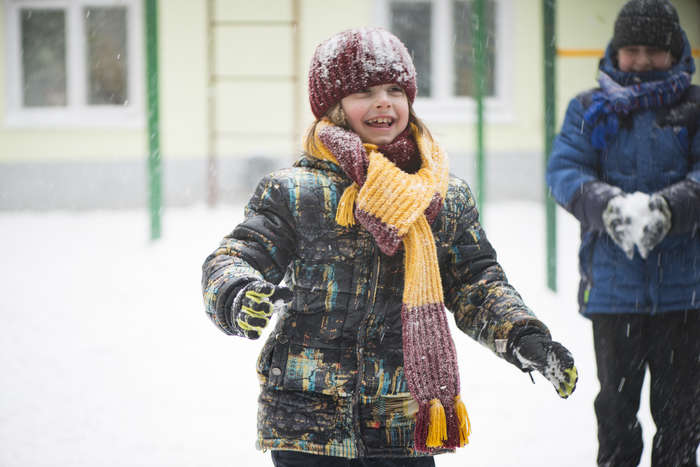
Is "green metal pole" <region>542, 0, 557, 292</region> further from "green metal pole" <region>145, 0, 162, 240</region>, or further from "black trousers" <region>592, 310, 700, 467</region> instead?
"green metal pole" <region>145, 0, 162, 240</region>

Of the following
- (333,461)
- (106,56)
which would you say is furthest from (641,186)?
(106,56)

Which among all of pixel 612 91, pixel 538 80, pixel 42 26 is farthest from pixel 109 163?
pixel 612 91

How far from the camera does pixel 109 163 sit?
10.5 metres

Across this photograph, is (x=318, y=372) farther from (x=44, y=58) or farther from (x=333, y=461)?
(x=44, y=58)

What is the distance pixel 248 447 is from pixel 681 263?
1.82m

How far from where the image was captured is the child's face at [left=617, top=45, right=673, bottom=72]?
2613mm

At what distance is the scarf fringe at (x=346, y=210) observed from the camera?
178 cm

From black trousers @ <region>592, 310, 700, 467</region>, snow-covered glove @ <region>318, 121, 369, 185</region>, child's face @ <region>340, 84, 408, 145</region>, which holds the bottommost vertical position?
black trousers @ <region>592, 310, 700, 467</region>

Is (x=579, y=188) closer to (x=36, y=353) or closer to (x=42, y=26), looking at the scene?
(x=36, y=353)

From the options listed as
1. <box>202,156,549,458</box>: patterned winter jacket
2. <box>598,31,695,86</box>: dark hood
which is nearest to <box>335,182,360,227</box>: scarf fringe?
<box>202,156,549,458</box>: patterned winter jacket

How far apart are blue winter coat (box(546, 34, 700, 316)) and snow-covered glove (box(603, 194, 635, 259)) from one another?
7 centimetres

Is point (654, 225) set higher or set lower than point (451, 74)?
lower

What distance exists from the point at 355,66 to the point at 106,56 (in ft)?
32.0

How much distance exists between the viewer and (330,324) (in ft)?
5.86
